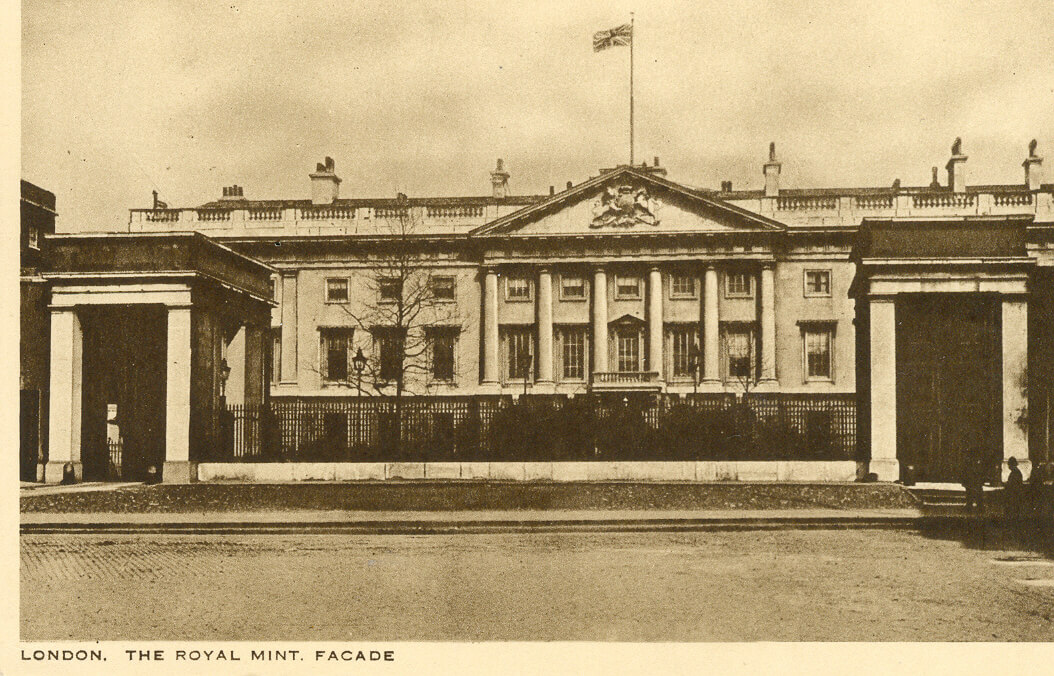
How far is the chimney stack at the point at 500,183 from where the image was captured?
155 feet

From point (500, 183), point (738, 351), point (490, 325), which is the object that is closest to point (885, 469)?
point (738, 351)

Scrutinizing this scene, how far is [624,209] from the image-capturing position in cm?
4503

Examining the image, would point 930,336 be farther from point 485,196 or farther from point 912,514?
point 485,196

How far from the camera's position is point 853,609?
32.4 ft

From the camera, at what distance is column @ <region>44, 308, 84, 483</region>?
22.0 m

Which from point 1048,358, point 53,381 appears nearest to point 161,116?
point 53,381

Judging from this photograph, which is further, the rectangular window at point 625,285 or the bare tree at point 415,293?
the rectangular window at point 625,285

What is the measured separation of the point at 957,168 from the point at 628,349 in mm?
22401

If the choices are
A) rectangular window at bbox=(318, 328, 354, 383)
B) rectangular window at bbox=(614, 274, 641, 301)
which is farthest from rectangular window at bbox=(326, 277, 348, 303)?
rectangular window at bbox=(614, 274, 641, 301)

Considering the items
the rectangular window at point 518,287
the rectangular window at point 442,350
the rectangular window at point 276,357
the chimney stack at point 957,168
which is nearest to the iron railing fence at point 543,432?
the chimney stack at point 957,168

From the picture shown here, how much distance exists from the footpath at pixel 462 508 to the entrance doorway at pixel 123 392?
5.14ft

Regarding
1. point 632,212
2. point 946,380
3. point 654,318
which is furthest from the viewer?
point 654,318

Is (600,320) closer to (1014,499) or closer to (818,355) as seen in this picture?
(818,355)

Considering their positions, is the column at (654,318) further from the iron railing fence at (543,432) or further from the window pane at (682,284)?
the iron railing fence at (543,432)
